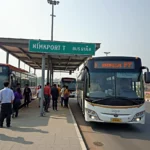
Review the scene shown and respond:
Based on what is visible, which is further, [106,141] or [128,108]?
[128,108]

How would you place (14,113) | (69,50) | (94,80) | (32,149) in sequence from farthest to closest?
(69,50) → (14,113) → (94,80) → (32,149)

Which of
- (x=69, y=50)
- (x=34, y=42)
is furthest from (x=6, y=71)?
(x=69, y=50)

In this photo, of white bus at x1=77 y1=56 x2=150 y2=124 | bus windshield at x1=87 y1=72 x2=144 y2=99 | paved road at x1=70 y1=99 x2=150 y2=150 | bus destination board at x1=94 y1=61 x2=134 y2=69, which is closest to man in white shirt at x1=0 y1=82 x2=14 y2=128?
paved road at x1=70 y1=99 x2=150 y2=150

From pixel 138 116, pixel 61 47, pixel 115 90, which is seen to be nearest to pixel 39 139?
pixel 115 90

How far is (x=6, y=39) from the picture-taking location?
16594mm

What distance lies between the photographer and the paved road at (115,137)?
7.79 m

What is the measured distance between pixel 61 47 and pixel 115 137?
678 cm

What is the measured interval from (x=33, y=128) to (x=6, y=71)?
6210 mm

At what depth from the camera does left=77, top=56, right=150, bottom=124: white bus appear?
32.6ft

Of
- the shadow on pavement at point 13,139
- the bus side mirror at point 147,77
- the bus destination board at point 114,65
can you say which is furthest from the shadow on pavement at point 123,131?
the shadow on pavement at point 13,139

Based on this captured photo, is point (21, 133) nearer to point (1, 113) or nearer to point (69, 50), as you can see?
point (1, 113)

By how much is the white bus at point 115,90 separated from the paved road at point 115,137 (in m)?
0.57

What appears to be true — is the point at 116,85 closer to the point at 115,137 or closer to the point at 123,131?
the point at 123,131

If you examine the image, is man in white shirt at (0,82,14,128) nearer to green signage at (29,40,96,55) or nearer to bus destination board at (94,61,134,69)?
bus destination board at (94,61,134,69)
